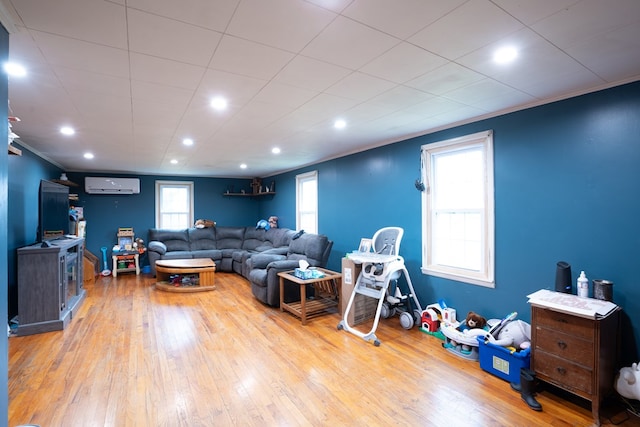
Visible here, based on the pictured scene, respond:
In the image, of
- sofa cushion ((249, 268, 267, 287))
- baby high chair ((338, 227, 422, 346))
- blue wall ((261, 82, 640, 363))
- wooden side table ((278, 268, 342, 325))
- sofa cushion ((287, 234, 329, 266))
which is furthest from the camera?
sofa cushion ((287, 234, 329, 266))

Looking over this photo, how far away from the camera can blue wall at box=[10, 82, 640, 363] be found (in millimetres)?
2309

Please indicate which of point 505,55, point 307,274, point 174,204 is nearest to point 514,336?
point 505,55

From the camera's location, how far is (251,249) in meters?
7.47

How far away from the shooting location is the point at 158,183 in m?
7.57

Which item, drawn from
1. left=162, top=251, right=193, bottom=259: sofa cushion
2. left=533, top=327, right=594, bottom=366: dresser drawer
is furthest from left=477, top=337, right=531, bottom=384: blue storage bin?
left=162, top=251, right=193, bottom=259: sofa cushion

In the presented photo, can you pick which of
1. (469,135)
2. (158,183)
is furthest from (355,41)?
(158,183)

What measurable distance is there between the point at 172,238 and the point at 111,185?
5.92 ft

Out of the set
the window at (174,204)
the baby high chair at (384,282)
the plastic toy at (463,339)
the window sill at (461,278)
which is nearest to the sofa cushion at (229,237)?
the window at (174,204)

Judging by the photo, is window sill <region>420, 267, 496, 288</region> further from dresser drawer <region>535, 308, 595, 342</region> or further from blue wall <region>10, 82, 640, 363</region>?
dresser drawer <region>535, 308, 595, 342</region>

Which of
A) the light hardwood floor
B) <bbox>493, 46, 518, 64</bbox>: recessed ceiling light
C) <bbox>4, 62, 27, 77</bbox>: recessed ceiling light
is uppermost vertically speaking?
<bbox>493, 46, 518, 64</bbox>: recessed ceiling light

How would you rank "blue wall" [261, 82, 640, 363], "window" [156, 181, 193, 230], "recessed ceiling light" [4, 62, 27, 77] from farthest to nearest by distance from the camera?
"window" [156, 181, 193, 230]
"blue wall" [261, 82, 640, 363]
"recessed ceiling light" [4, 62, 27, 77]

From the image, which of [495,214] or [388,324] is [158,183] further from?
[495,214]

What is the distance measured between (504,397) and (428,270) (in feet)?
5.29

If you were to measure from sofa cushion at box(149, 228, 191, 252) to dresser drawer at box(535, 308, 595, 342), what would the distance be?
6.98 m
